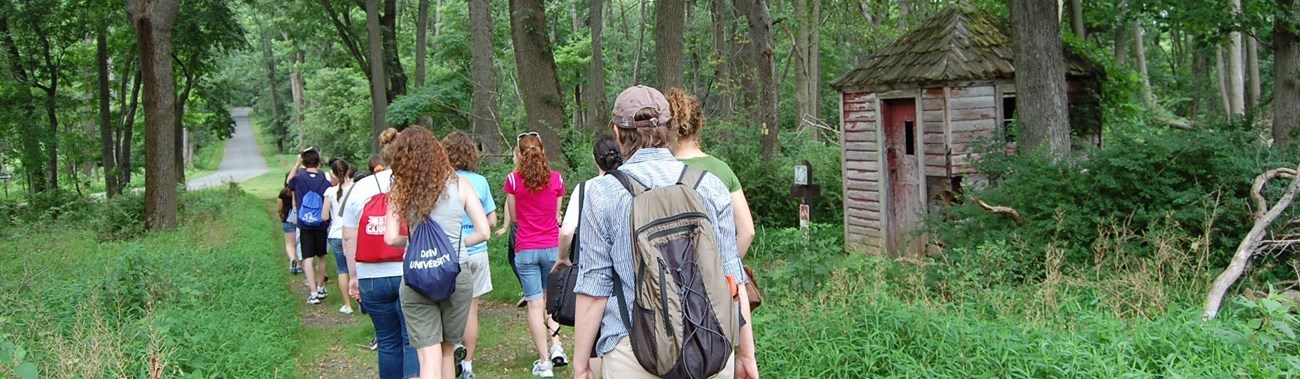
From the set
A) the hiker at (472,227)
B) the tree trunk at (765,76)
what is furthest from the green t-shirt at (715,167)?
the tree trunk at (765,76)

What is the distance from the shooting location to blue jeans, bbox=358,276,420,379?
564cm

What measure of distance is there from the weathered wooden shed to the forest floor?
13.4 feet

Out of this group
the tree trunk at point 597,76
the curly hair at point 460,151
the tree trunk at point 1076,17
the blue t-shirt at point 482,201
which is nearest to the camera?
the blue t-shirt at point 482,201

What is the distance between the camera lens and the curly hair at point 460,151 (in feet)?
21.6

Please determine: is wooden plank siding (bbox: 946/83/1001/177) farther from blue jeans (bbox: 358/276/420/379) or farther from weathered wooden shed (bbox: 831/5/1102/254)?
blue jeans (bbox: 358/276/420/379)

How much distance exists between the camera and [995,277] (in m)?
7.52

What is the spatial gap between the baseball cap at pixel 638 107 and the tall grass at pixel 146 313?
2692 mm

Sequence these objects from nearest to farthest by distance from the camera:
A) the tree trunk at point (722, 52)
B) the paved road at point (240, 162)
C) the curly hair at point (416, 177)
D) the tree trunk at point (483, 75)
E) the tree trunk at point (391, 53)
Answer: the curly hair at point (416, 177) < the tree trunk at point (722, 52) < the tree trunk at point (483, 75) < the tree trunk at point (391, 53) < the paved road at point (240, 162)

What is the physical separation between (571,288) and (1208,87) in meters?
37.1

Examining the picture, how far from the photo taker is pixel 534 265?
279 inches

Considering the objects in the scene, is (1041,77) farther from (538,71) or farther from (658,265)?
(658,265)

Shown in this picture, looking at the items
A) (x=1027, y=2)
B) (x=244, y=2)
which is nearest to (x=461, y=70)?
(x=244, y=2)

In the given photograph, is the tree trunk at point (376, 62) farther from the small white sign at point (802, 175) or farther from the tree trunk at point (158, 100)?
the small white sign at point (802, 175)

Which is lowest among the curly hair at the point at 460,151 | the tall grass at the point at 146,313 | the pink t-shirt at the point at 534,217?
the tall grass at the point at 146,313
